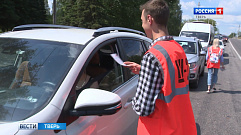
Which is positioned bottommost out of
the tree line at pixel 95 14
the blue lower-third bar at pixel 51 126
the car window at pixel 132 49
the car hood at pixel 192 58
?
the car hood at pixel 192 58

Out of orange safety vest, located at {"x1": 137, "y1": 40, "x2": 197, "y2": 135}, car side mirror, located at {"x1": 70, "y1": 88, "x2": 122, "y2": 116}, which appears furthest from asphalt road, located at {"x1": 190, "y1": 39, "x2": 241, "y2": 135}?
car side mirror, located at {"x1": 70, "y1": 88, "x2": 122, "y2": 116}

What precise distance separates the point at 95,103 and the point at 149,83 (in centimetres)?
41

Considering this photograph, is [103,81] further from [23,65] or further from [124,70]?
[23,65]

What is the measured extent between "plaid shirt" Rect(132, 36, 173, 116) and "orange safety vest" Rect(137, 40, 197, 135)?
0.12ft

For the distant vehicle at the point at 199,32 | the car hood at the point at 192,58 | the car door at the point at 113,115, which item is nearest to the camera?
the car door at the point at 113,115

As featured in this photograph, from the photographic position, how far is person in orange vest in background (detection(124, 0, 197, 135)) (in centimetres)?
158

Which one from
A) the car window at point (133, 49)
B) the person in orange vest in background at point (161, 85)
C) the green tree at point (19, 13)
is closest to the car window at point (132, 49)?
the car window at point (133, 49)

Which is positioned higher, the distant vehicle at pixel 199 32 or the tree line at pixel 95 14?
the tree line at pixel 95 14

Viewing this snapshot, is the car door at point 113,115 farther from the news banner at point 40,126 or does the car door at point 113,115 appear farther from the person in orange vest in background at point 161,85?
the person in orange vest in background at point 161,85

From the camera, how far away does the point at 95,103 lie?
154cm

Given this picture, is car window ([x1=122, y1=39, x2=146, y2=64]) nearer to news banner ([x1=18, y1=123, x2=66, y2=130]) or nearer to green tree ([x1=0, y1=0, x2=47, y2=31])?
news banner ([x1=18, y1=123, x2=66, y2=130])

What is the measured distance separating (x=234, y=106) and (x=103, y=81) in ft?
17.3

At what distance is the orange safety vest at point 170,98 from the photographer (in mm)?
1577

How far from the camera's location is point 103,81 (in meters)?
Answer: 2.41
